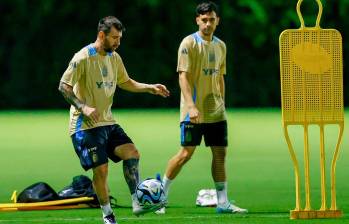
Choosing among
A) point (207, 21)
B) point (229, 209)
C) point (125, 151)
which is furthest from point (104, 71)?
point (229, 209)

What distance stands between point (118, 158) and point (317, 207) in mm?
2627

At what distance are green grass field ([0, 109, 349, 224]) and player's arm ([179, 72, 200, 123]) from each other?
0.94 meters

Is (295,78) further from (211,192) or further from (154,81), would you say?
(154,81)

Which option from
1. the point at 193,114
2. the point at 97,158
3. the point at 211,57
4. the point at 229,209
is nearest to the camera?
the point at 97,158

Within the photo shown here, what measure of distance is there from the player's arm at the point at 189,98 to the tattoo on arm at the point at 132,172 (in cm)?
108

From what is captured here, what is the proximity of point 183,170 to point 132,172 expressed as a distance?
703 cm

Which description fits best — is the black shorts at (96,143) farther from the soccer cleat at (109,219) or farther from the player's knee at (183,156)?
the player's knee at (183,156)

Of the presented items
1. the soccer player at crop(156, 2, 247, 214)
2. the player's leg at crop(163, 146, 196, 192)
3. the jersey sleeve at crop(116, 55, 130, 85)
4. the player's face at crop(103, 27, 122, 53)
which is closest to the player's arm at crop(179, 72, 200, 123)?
the soccer player at crop(156, 2, 247, 214)

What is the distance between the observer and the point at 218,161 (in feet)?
41.4

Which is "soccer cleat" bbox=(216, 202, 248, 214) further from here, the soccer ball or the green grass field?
the soccer ball

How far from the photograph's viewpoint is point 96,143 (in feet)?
36.1

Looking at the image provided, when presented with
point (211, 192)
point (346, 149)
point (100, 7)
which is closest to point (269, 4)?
point (100, 7)

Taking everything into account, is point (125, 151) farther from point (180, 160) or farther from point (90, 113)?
point (180, 160)

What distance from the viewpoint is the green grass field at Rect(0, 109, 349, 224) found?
12305mm
